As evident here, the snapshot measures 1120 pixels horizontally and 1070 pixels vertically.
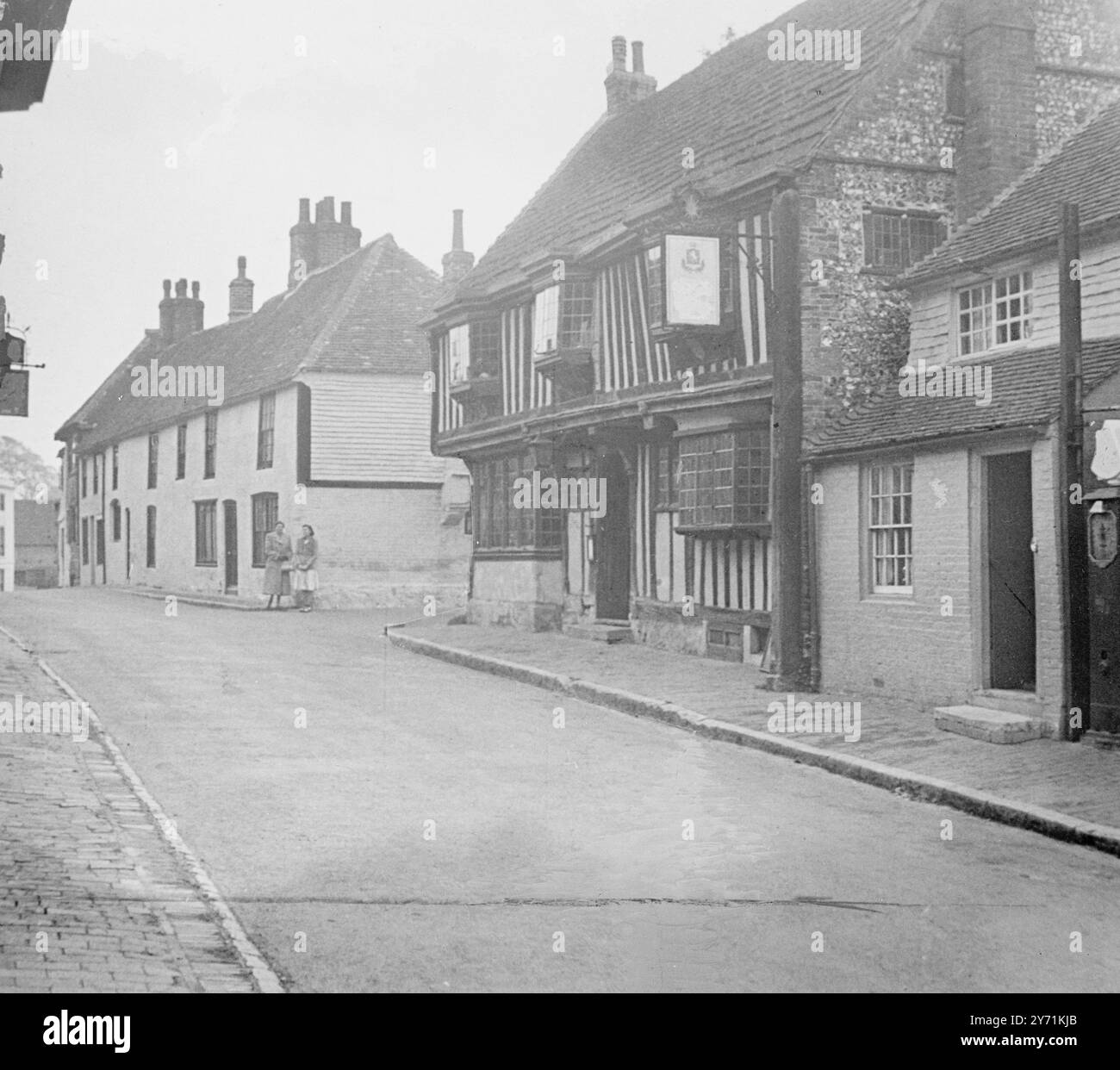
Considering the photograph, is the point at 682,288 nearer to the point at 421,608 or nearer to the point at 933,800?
the point at 933,800

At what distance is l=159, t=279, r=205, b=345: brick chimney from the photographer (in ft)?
163

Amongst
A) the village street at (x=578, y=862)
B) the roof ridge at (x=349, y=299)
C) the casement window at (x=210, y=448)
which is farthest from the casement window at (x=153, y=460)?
the village street at (x=578, y=862)

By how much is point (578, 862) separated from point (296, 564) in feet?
73.7

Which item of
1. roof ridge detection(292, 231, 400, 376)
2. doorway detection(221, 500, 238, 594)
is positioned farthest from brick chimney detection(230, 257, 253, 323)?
doorway detection(221, 500, 238, 594)

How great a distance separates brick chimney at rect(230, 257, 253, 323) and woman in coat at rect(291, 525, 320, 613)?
17859 millimetres

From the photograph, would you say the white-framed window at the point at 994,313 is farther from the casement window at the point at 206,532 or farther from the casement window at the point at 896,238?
the casement window at the point at 206,532

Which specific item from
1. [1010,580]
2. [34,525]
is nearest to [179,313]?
[34,525]

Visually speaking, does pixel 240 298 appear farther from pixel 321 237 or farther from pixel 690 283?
pixel 690 283

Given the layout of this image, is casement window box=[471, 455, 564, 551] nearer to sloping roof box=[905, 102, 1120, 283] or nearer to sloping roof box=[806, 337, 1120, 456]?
sloping roof box=[806, 337, 1120, 456]

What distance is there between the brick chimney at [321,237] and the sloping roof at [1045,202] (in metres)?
26.0

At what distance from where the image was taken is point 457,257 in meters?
33.1

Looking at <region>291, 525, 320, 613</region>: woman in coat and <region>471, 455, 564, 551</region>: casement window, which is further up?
<region>471, 455, 564, 551</region>: casement window
